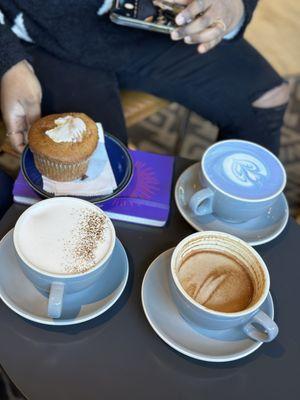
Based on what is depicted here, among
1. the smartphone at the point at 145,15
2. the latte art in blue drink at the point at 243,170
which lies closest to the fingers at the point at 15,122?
the smartphone at the point at 145,15

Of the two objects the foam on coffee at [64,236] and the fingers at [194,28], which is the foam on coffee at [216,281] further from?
the fingers at [194,28]

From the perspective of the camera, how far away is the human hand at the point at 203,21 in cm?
87

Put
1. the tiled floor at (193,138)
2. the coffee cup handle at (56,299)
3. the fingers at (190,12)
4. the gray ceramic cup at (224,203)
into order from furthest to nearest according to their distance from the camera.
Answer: the tiled floor at (193,138), the fingers at (190,12), the gray ceramic cup at (224,203), the coffee cup handle at (56,299)

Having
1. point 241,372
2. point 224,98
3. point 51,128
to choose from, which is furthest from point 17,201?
point 224,98

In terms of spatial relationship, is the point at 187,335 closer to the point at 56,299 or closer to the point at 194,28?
the point at 56,299

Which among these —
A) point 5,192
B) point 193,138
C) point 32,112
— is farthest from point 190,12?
point 193,138

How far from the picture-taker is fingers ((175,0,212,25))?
0.86m

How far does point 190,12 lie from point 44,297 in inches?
22.4

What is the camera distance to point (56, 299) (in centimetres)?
55

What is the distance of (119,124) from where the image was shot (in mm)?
1000

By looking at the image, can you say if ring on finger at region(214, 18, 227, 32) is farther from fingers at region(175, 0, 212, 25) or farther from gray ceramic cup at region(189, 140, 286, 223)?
gray ceramic cup at region(189, 140, 286, 223)

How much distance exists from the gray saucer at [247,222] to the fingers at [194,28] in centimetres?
29

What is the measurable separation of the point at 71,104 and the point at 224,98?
1.18 feet

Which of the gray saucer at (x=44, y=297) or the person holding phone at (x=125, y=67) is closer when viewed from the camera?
the gray saucer at (x=44, y=297)
